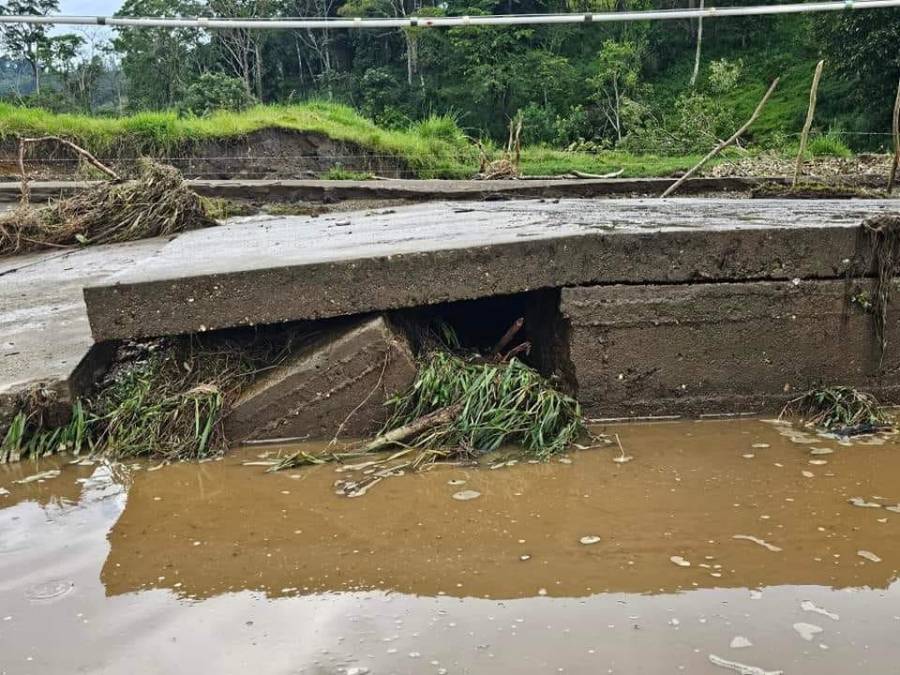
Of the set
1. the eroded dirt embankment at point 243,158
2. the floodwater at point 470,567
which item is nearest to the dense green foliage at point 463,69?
the eroded dirt embankment at point 243,158

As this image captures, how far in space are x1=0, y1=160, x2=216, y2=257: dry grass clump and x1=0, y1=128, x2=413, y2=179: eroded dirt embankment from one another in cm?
416

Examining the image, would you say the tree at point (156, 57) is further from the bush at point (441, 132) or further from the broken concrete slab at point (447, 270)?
the broken concrete slab at point (447, 270)

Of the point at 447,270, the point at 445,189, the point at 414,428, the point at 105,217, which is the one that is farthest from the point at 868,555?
the point at 445,189

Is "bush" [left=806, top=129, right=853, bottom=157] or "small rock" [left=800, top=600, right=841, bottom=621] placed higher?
"bush" [left=806, top=129, right=853, bottom=157]

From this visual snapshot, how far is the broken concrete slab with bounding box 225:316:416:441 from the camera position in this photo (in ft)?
10.1

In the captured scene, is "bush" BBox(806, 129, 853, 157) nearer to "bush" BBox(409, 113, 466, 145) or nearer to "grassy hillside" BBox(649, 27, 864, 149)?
"bush" BBox(409, 113, 466, 145)

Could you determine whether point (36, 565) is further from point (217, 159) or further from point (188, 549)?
point (217, 159)

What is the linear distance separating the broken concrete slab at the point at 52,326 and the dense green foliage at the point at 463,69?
21.4 metres

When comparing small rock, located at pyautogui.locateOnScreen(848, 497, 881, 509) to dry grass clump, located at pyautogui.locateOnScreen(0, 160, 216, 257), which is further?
dry grass clump, located at pyautogui.locateOnScreen(0, 160, 216, 257)

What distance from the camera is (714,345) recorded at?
3289 mm

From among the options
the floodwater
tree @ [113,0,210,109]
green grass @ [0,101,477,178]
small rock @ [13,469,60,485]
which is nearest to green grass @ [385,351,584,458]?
the floodwater

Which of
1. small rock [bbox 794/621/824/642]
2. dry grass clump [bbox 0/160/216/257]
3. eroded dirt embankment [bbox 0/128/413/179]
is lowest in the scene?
small rock [bbox 794/621/824/642]

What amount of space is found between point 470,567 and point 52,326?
111 inches

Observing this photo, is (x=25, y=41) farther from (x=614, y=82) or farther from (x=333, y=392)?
(x=333, y=392)
